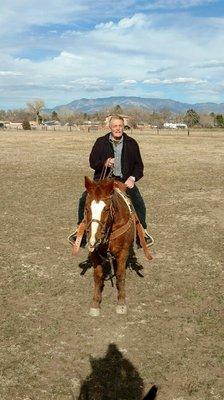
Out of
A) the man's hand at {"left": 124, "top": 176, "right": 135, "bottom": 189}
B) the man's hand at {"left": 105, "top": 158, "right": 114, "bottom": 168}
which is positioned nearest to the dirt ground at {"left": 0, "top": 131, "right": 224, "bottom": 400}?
the man's hand at {"left": 124, "top": 176, "right": 135, "bottom": 189}

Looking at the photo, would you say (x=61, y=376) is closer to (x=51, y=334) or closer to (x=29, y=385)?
(x=29, y=385)

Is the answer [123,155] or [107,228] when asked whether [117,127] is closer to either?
[123,155]

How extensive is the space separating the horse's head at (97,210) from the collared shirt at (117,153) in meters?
1.94

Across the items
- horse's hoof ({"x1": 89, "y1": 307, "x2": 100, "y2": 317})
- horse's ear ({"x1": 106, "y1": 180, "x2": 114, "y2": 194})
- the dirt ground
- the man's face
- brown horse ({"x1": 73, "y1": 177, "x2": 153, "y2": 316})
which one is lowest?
the dirt ground

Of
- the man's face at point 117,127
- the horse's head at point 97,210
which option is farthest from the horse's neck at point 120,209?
the man's face at point 117,127

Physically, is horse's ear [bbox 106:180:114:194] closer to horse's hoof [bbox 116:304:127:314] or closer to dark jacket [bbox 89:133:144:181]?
dark jacket [bbox 89:133:144:181]

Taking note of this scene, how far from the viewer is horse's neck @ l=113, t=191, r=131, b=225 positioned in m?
6.79

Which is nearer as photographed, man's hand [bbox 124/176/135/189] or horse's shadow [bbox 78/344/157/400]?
horse's shadow [bbox 78/344/157/400]

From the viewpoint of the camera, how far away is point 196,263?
989 cm

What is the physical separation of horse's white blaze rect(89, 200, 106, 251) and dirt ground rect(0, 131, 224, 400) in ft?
5.63

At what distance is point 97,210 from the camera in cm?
592

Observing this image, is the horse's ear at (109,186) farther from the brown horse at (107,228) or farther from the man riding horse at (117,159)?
the man riding horse at (117,159)

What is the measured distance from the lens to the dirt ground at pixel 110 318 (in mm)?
5562

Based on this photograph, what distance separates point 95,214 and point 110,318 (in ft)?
7.39
